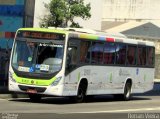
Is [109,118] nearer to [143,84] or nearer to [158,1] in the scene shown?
[143,84]

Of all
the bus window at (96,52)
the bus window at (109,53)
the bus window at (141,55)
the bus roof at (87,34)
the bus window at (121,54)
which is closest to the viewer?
the bus roof at (87,34)

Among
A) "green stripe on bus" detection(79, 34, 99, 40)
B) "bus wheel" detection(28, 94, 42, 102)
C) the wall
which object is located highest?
"green stripe on bus" detection(79, 34, 99, 40)

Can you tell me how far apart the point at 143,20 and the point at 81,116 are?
83843mm

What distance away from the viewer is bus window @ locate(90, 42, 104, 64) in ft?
79.9

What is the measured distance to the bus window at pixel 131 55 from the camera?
90.9 feet

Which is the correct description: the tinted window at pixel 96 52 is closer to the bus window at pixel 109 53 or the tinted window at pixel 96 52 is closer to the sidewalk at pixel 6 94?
the bus window at pixel 109 53

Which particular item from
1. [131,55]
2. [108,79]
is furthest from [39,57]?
[131,55]

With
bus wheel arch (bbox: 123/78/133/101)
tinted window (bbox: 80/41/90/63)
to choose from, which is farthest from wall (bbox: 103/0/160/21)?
tinted window (bbox: 80/41/90/63)

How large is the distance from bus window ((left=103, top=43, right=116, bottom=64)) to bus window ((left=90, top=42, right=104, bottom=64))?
359 mm

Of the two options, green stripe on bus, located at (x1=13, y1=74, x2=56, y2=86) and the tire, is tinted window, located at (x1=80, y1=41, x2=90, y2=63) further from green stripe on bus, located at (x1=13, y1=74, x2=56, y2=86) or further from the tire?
the tire

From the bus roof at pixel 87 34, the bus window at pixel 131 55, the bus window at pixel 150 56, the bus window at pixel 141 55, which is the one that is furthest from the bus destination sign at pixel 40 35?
the bus window at pixel 150 56

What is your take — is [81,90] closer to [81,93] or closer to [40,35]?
[81,93]

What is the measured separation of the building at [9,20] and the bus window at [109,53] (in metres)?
5.47

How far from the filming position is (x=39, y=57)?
2239 centimetres
